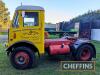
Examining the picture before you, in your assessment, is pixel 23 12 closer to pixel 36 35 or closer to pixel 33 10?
pixel 33 10

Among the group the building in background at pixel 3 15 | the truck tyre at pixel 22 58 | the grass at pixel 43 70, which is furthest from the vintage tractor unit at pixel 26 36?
the building in background at pixel 3 15

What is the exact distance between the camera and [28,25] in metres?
9.45

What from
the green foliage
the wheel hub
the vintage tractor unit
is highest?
the green foliage

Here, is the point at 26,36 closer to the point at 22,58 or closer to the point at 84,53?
the point at 22,58

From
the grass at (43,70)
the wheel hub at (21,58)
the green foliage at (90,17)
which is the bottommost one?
the grass at (43,70)

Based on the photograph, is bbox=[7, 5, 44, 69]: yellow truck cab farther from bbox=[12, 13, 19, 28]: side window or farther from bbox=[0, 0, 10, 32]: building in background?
bbox=[0, 0, 10, 32]: building in background

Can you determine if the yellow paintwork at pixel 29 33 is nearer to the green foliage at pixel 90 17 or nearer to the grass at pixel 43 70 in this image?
the grass at pixel 43 70

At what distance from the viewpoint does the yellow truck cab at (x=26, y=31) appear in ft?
30.7

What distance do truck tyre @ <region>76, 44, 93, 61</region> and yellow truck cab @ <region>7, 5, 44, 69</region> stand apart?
160cm

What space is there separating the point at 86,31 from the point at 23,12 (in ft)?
55.0

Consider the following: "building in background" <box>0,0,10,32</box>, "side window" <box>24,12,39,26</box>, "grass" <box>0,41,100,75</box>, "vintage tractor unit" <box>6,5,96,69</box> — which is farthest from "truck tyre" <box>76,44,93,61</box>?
"building in background" <box>0,0,10,32</box>

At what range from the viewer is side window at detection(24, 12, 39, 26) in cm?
947

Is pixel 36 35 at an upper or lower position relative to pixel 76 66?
upper

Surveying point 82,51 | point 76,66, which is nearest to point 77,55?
point 82,51
